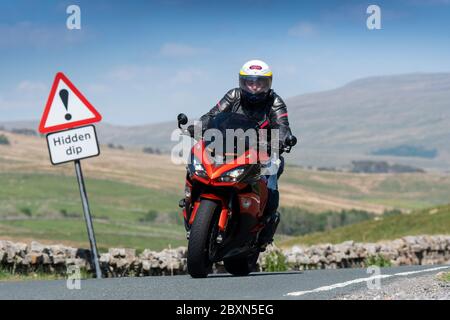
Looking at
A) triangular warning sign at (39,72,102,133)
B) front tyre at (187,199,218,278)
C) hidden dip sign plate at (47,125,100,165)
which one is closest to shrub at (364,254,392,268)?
hidden dip sign plate at (47,125,100,165)

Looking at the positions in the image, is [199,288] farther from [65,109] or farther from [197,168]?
[65,109]

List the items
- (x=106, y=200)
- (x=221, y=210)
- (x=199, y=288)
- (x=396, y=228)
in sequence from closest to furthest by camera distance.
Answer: (x=199, y=288)
(x=221, y=210)
(x=396, y=228)
(x=106, y=200)

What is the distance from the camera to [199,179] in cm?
1130

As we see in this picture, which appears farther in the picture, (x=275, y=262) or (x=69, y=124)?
(x=275, y=262)

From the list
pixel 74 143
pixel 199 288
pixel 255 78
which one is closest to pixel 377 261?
pixel 74 143

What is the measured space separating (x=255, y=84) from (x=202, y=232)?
2609 millimetres

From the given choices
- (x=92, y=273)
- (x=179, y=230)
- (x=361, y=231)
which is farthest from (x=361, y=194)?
(x=92, y=273)

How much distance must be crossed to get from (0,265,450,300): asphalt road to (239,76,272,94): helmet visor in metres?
2.52

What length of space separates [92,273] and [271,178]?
3.94m

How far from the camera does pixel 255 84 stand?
41.9ft

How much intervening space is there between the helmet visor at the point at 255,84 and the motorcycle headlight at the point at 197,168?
173cm

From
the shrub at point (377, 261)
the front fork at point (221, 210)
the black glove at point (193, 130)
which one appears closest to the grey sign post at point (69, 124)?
the black glove at point (193, 130)

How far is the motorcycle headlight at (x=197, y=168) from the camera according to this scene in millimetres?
11320

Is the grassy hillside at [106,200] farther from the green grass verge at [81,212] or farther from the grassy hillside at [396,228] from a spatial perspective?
the grassy hillside at [396,228]
